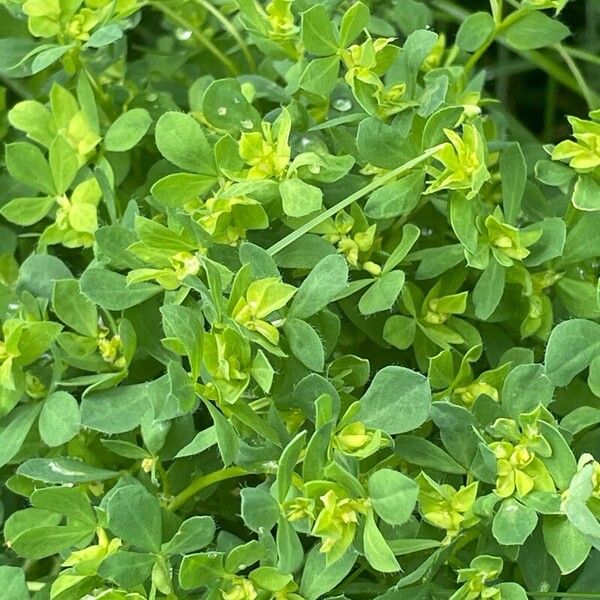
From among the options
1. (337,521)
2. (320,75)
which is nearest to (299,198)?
(320,75)

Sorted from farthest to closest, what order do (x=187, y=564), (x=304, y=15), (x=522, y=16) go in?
(x=522, y=16) < (x=304, y=15) < (x=187, y=564)

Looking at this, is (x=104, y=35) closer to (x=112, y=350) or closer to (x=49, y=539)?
(x=112, y=350)

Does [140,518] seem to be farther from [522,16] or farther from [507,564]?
[522,16]

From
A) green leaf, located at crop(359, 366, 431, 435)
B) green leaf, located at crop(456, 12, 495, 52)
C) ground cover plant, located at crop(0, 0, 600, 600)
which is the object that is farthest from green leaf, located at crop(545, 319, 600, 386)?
green leaf, located at crop(456, 12, 495, 52)

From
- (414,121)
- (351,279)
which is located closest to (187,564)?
(351,279)

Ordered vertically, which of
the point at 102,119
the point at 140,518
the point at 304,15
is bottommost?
the point at 140,518

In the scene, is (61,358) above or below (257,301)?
below

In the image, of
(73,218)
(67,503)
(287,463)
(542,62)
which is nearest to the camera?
(287,463)
